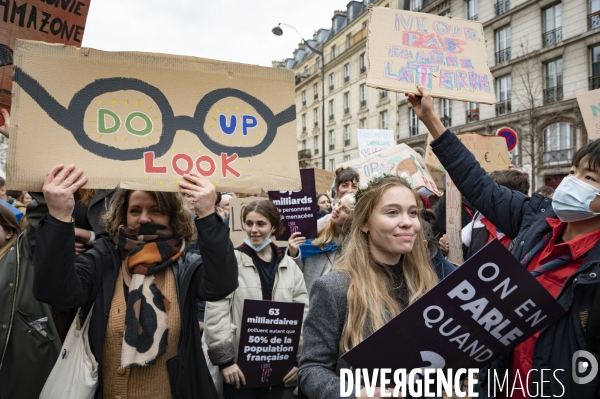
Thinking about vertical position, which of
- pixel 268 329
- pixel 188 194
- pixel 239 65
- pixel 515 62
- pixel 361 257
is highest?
pixel 515 62

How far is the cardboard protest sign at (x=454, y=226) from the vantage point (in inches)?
178

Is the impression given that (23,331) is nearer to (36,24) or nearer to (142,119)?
(142,119)

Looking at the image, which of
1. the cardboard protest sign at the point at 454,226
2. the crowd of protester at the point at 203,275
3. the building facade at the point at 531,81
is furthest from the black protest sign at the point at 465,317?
the building facade at the point at 531,81

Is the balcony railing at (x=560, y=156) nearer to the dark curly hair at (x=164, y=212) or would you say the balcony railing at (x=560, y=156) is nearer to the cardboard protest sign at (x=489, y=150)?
the cardboard protest sign at (x=489, y=150)

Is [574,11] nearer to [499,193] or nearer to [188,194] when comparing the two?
[499,193]

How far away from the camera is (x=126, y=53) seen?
195cm

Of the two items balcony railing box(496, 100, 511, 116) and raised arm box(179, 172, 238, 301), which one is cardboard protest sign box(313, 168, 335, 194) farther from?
balcony railing box(496, 100, 511, 116)

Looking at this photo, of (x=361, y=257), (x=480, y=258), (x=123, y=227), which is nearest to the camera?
(x=480, y=258)

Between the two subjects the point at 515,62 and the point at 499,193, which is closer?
the point at 499,193

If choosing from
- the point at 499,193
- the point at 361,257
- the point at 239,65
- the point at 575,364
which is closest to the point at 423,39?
the point at 499,193

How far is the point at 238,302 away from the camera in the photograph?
10.5ft

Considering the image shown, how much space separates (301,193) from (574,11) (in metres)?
21.0

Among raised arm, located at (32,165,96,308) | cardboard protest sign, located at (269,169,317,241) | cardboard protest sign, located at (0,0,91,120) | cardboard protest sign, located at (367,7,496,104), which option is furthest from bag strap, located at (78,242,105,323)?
cardboard protest sign, located at (269,169,317,241)

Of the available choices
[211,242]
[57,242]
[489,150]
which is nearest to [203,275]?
[211,242]
